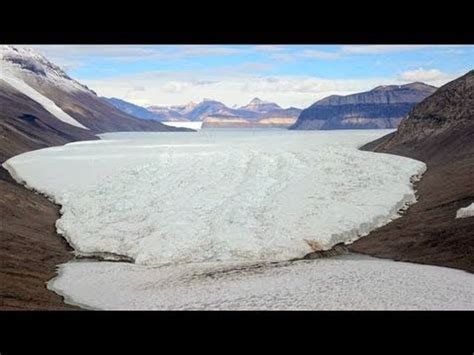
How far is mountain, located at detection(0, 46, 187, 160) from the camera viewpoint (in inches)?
2630

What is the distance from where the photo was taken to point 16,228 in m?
20.1

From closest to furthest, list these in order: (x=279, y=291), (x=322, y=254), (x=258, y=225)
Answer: (x=279, y=291), (x=322, y=254), (x=258, y=225)

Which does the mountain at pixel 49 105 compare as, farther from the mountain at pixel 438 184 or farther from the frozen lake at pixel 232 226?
the mountain at pixel 438 184

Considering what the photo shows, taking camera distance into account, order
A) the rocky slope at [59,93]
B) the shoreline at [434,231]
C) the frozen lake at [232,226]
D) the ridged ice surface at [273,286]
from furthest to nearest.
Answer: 1. the rocky slope at [59,93]
2. the shoreline at [434,231]
3. the frozen lake at [232,226]
4. the ridged ice surface at [273,286]

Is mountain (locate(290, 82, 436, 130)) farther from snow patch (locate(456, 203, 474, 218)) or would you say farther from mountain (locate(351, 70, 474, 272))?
snow patch (locate(456, 203, 474, 218))

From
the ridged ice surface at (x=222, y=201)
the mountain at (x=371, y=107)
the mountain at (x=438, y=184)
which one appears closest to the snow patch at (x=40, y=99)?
the mountain at (x=371, y=107)

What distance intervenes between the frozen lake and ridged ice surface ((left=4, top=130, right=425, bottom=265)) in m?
0.05

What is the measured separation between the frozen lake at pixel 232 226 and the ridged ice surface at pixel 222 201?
0.17 ft

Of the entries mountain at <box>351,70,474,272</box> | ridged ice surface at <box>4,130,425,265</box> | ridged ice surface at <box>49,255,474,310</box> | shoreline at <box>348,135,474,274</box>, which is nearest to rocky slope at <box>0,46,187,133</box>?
mountain at <box>351,70,474,272</box>

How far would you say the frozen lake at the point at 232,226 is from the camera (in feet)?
43.9
